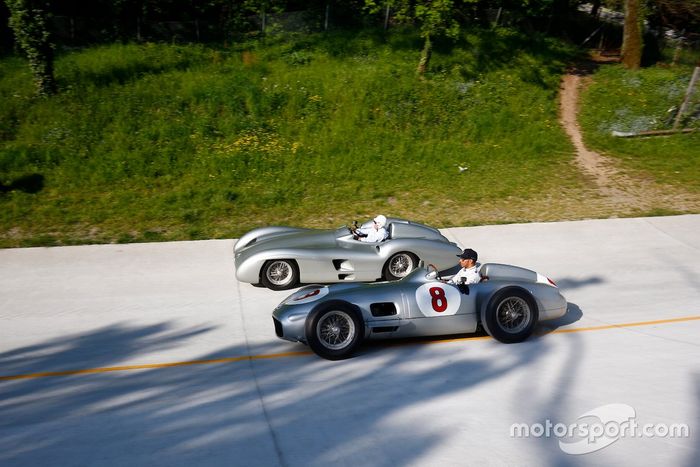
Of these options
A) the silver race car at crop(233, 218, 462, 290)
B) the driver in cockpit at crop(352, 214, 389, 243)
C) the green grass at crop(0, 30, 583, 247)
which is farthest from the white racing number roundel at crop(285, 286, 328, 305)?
the green grass at crop(0, 30, 583, 247)

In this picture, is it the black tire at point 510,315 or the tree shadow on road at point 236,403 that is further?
the black tire at point 510,315

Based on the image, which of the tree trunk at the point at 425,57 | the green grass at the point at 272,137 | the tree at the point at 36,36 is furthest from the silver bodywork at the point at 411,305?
the tree trunk at the point at 425,57

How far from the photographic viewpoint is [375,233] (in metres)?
11.5

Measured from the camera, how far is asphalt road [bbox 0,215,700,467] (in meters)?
6.65

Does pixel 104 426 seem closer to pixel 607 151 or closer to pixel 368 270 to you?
pixel 368 270

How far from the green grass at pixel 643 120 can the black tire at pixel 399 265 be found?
9.11 meters

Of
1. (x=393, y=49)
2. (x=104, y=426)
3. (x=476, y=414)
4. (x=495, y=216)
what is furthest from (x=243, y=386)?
(x=393, y=49)

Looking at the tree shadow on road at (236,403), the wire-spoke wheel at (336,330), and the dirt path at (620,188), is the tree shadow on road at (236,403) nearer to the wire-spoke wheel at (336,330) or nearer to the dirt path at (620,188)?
the wire-spoke wheel at (336,330)

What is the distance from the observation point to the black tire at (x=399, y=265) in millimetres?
11180

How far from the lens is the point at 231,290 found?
11125 mm

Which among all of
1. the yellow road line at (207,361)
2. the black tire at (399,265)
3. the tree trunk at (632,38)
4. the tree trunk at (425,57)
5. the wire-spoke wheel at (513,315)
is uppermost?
the tree trunk at (632,38)

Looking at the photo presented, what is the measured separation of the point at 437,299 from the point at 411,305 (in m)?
0.37

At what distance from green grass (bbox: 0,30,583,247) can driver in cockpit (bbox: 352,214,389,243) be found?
361cm

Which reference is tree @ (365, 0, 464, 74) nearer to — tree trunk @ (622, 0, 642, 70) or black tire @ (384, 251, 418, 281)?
tree trunk @ (622, 0, 642, 70)
